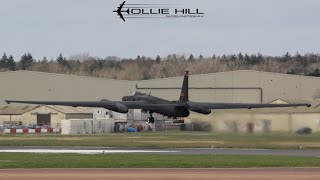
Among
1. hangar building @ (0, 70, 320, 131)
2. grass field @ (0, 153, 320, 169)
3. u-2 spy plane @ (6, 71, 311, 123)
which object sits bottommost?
grass field @ (0, 153, 320, 169)

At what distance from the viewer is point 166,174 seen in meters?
33.8

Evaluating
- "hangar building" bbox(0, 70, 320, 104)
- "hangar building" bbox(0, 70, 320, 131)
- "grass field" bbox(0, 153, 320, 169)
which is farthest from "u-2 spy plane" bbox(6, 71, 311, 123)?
"hangar building" bbox(0, 70, 320, 104)

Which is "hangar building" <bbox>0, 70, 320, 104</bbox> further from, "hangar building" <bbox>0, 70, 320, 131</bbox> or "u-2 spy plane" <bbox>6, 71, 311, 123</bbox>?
"u-2 spy plane" <bbox>6, 71, 311, 123</bbox>

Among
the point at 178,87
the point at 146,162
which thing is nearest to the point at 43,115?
the point at 178,87

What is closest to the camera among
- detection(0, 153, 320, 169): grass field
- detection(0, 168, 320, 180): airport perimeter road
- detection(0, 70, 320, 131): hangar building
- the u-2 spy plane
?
detection(0, 168, 320, 180): airport perimeter road

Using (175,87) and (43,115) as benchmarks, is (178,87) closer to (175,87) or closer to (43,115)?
(175,87)

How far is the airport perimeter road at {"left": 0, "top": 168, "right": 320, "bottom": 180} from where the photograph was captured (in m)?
32.1

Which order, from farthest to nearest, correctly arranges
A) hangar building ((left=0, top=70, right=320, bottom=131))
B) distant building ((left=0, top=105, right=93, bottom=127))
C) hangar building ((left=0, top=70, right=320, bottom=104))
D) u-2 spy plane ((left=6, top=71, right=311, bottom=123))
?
hangar building ((left=0, top=70, right=320, bottom=104)) → hangar building ((left=0, top=70, right=320, bottom=131)) → distant building ((left=0, top=105, right=93, bottom=127)) → u-2 spy plane ((left=6, top=71, right=311, bottom=123))

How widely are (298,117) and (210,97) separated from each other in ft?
249

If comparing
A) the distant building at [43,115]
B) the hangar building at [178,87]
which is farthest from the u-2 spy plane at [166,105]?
the hangar building at [178,87]

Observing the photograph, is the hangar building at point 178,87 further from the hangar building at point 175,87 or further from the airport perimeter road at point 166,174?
the airport perimeter road at point 166,174

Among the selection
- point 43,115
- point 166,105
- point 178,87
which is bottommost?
point 43,115

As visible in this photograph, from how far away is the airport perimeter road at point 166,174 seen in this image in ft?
105

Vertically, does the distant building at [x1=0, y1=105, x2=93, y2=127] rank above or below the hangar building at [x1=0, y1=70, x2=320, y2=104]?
below
